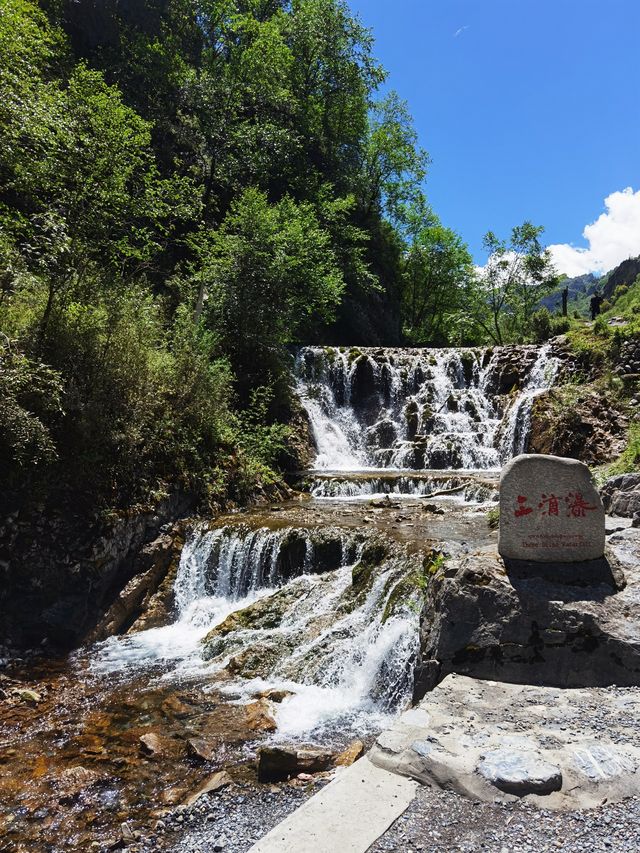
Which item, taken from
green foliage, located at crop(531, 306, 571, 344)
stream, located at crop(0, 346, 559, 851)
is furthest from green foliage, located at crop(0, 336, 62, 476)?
green foliage, located at crop(531, 306, 571, 344)

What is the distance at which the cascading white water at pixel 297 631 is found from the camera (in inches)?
260

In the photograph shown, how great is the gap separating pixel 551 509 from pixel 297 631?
4.54 metres

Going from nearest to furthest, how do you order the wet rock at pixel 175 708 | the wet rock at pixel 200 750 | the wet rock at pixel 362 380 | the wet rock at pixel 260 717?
the wet rock at pixel 200 750, the wet rock at pixel 260 717, the wet rock at pixel 175 708, the wet rock at pixel 362 380

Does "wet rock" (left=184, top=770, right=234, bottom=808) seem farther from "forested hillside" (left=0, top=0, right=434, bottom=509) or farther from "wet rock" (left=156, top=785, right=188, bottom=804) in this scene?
"forested hillside" (left=0, top=0, right=434, bottom=509)

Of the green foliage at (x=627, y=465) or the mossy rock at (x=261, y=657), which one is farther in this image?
the green foliage at (x=627, y=465)

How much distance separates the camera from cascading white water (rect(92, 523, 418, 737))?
6609mm

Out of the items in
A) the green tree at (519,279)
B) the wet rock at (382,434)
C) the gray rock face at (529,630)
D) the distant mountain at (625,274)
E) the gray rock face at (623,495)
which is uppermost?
the distant mountain at (625,274)

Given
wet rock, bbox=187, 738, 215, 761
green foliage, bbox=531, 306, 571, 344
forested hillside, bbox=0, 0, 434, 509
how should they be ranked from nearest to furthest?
1. wet rock, bbox=187, 738, 215, 761
2. forested hillside, bbox=0, 0, 434, 509
3. green foliage, bbox=531, 306, 571, 344

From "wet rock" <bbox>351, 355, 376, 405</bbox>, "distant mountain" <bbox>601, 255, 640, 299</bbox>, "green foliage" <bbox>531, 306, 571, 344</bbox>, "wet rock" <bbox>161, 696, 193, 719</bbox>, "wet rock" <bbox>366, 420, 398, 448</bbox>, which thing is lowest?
"wet rock" <bbox>161, 696, 193, 719</bbox>

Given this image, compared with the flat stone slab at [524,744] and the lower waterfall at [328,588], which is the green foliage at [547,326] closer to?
the lower waterfall at [328,588]

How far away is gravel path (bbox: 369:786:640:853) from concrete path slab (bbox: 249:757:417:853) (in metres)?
0.09

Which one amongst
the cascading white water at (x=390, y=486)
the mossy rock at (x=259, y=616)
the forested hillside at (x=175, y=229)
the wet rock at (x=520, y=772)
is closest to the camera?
the wet rock at (x=520, y=772)

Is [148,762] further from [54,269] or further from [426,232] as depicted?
[426,232]

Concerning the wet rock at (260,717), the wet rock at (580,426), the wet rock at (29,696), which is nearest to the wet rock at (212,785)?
the wet rock at (260,717)
